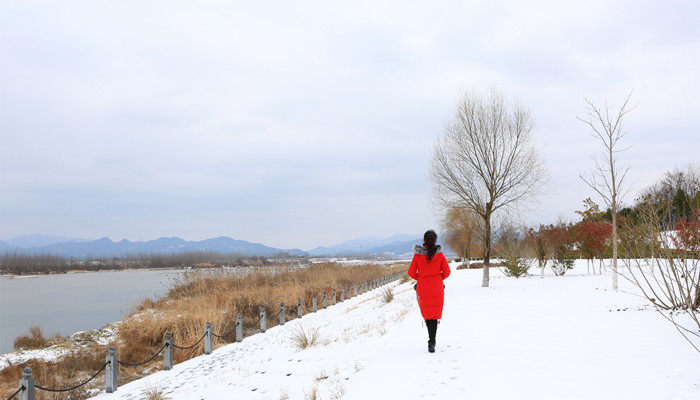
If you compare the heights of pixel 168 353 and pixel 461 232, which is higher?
pixel 461 232

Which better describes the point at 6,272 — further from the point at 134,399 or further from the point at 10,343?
the point at 134,399

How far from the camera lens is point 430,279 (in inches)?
269

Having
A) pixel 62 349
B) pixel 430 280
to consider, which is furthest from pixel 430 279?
pixel 62 349

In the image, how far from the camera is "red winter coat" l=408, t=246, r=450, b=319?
6.75 meters

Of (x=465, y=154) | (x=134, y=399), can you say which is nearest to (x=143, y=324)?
(x=134, y=399)

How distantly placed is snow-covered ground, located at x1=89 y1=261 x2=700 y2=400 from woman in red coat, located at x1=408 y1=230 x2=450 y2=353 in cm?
58

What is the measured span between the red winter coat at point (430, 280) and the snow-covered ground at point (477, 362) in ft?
2.38

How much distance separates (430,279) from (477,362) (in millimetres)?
1403

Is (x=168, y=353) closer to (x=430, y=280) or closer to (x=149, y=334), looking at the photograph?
(x=149, y=334)

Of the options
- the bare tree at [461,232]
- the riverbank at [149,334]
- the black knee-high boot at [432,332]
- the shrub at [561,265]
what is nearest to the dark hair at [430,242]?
the black knee-high boot at [432,332]

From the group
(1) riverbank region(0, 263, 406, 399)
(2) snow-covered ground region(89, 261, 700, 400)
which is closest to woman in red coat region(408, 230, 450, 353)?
(2) snow-covered ground region(89, 261, 700, 400)

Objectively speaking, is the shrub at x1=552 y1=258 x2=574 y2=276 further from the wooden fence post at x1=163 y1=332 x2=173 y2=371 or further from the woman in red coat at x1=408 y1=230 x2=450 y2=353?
the wooden fence post at x1=163 y1=332 x2=173 y2=371

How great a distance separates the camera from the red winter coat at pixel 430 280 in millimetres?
6750

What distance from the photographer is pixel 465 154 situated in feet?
65.6
